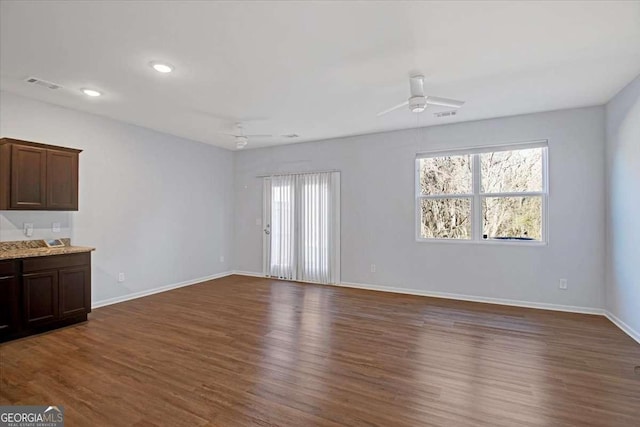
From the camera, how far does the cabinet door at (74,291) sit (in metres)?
3.79

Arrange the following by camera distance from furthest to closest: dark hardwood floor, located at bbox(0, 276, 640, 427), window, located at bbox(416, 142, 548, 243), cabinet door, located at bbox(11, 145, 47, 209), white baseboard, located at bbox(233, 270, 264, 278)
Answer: white baseboard, located at bbox(233, 270, 264, 278)
window, located at bbox(416, 142, 548, 243)
cabinet door, located at bbox(11, 145, 47, 209)
dark hardwood floor, located at bbox(0, 276, 640, 427)

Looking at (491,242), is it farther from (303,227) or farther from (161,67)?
(161,67)

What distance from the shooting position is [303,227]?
6.38m

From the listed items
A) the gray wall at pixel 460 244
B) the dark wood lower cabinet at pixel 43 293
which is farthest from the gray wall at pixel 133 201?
the gray wall at pixel 460 244

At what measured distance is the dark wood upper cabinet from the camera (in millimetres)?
3547

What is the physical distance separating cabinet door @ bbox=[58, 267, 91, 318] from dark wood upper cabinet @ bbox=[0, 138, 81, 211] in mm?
821

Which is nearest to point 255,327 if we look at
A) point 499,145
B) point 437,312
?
point 437,312

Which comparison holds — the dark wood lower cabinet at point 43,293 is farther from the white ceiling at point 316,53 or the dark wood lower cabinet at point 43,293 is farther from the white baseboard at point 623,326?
the white baseboard at point 623,326

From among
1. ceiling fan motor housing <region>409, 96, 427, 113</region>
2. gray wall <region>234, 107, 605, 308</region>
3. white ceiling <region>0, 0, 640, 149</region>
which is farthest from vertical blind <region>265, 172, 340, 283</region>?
ceiling fan motor housing <region>409, 96, 427, 113</region>

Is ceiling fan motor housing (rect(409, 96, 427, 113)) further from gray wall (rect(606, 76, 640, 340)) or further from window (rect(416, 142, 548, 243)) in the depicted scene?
gray wall (rect(606, 76, 640, 340))

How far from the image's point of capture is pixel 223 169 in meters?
6.99

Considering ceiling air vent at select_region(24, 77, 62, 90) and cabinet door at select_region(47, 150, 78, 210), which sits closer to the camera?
ceiling air vent at select_region(24, 77, 62, 90)

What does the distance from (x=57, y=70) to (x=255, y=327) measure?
3380mm

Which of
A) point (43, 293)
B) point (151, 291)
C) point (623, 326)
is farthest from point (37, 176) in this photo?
point (623, 326)
